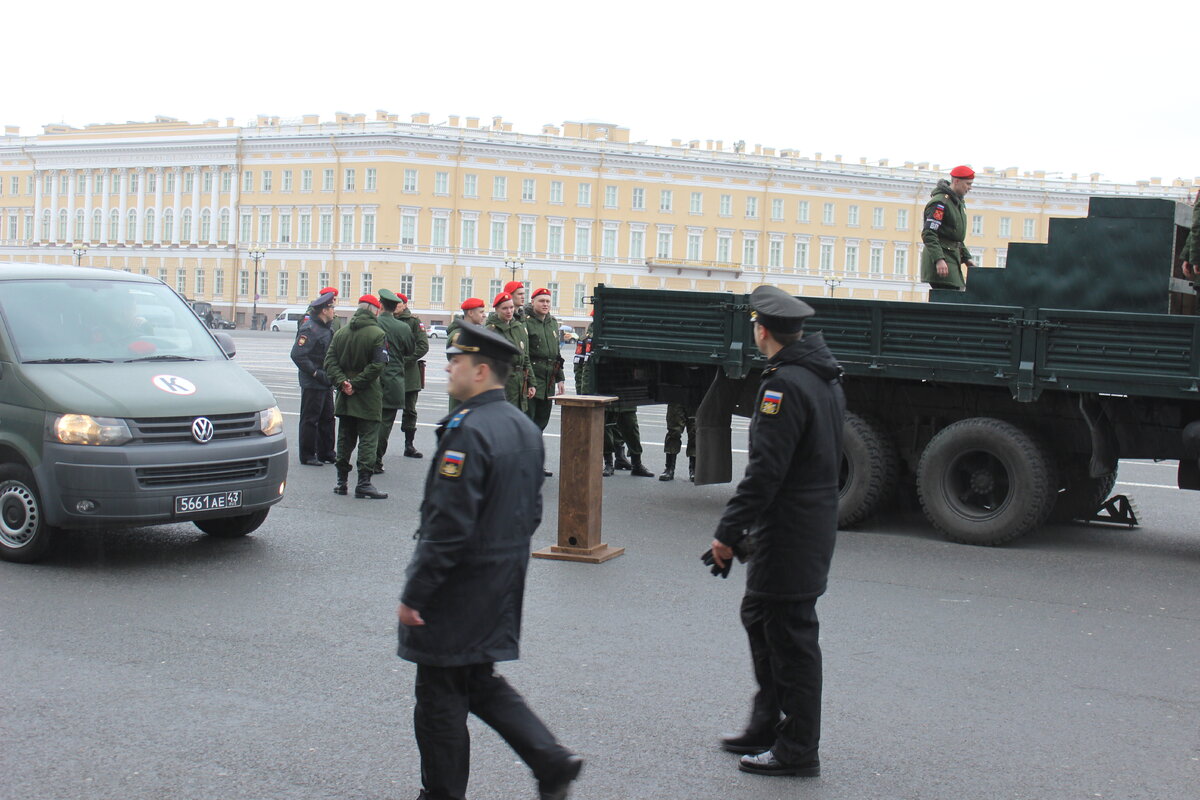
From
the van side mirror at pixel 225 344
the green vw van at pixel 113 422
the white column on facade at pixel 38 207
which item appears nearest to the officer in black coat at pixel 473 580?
the green vw van at pixel 113 422

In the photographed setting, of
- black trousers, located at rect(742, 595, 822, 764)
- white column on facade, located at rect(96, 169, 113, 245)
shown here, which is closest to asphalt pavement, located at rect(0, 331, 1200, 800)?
black trousers, located at rect(742, 595, 822, 764)

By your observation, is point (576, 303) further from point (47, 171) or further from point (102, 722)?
point (102, 722)

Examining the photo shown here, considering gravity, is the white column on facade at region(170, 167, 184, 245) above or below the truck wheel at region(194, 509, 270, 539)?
above

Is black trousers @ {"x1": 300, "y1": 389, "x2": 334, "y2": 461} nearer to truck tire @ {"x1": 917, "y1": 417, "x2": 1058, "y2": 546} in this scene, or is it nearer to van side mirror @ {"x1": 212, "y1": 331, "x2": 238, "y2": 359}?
van side mirror @ {"x1": 212, "y1": 331, "x2": 238, "y2": 359}

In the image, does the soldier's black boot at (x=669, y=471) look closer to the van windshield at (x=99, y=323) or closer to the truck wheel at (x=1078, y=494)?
the truck wheel at (x=1078, y=494)

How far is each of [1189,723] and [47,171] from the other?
115154 mm

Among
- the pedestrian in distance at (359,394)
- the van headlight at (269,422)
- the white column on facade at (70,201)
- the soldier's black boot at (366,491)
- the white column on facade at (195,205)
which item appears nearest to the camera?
the van headlight at (269,422)

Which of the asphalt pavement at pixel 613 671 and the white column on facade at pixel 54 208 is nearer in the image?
the asphalt pavement at pixel 613 671

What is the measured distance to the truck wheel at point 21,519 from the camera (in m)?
8.51

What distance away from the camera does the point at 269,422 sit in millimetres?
9242

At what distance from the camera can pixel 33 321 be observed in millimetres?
9031

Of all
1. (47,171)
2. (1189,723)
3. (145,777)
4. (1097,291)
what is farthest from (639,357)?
(47,171)

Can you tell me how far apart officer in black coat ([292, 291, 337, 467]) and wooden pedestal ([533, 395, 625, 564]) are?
220 inches

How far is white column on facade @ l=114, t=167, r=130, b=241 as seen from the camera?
343 feet
